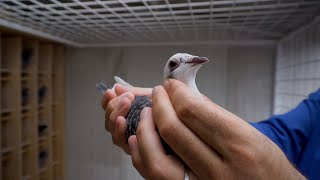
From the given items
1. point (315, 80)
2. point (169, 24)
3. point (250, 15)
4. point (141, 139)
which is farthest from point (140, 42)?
point (141, 139)

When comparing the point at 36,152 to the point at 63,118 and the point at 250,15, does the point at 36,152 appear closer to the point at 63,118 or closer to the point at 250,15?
the point at 63,118

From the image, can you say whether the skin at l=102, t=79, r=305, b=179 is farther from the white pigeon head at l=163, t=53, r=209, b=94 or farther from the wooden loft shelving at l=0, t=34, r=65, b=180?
the wooden loft shelving at l=0, t=34, r=65, b=180

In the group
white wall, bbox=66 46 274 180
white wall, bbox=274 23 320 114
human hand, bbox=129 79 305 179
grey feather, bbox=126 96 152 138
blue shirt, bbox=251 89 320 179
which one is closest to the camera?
human hand, bbox=129 79 305 179

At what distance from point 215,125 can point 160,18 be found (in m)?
0.43

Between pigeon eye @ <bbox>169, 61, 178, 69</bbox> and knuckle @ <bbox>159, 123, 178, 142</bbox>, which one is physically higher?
pigeon eye @ <bbox>169, 61, 178, 69</bbox>

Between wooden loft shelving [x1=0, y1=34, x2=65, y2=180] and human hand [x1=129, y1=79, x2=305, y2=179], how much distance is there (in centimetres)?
87

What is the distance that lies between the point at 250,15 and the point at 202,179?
44cm

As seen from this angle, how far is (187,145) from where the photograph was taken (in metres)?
0.24

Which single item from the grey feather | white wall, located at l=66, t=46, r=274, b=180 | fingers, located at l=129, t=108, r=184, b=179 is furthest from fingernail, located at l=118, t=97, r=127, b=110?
white wall, located at l=66, t=46, r=274, b=180

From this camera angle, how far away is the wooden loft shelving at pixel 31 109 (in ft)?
3.15

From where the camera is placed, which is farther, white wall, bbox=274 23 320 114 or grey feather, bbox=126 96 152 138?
white wall, bbox=274 23 320 114

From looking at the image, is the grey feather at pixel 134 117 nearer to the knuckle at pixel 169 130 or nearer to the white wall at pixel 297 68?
the knuckle at pixel 169 130

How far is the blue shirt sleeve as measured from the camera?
1.66 feet

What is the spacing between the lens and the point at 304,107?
1.73ft
